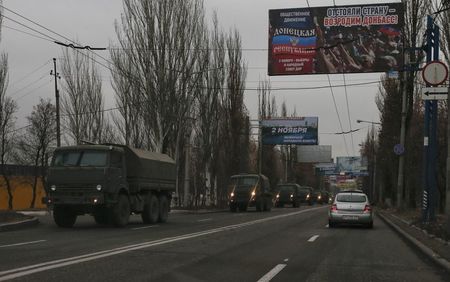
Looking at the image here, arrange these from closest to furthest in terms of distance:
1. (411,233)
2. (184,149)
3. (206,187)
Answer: (411,233) → (184,149) → (206,187)

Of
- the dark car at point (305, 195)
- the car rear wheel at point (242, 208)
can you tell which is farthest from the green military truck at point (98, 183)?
the dark car at point (305, 195)

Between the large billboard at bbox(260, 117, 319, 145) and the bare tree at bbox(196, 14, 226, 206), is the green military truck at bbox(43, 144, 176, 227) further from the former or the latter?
the large billboard at bbox(260, 117, 319, 145)

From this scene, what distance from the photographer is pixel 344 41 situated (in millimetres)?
27297

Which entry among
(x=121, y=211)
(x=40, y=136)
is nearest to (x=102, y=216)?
(x=121, y=211)

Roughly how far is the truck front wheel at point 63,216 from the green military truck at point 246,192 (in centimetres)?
2032

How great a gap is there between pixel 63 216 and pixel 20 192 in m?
42.0

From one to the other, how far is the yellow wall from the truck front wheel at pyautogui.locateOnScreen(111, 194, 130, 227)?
119 feet

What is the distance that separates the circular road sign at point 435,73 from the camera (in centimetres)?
1812

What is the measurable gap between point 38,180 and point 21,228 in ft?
134

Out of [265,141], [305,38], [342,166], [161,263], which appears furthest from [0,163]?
[342,166]

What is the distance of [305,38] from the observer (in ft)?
91.4

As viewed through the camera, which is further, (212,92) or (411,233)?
(212,92)

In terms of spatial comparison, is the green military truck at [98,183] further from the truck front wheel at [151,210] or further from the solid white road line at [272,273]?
the solid white road line at [272,273]

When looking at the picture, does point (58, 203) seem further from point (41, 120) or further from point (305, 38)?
point (41, 120)
